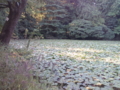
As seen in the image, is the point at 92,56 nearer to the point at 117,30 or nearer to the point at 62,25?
the point at 62,25

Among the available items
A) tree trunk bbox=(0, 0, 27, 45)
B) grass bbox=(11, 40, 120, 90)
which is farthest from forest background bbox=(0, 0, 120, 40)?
tree trunk bbox=(0, 0, 27, 45)

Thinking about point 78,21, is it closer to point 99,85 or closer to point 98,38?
point 98,38

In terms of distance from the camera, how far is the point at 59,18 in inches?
759

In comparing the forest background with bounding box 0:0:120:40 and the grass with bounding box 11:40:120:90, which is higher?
the forest background with bounding box 0:0:120:40

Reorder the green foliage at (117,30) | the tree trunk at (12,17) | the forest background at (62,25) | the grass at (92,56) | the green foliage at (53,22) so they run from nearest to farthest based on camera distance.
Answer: the grass at (92,56)
the tree trunk at (12,17)
the forest background at (62,25)
the green foliage at (53,22)
the green foliage at (117,30)

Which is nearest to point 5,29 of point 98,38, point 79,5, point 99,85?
point 79,5

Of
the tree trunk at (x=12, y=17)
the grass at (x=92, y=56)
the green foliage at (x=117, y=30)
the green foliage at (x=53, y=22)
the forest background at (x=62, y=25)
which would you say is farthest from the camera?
the green foliage at (x=117, y=30)

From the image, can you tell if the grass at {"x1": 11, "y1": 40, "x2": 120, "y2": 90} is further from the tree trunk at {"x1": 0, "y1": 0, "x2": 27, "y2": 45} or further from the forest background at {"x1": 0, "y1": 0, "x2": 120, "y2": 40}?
the forest background at {"x1": 0, "y1": 0, "x2": 120, "y2": 40}

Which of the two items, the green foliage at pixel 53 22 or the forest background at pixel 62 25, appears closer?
the forest background at pixel 62 25

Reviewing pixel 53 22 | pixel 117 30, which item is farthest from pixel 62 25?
pixel 117 30

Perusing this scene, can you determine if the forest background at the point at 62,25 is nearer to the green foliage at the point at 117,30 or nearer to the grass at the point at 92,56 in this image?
the green foliage at the point at 117,30

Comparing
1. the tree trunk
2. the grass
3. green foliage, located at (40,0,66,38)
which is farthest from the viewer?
green foliage, located at (40,0,66,38)

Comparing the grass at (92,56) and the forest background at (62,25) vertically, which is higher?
the forest background at (62,25)

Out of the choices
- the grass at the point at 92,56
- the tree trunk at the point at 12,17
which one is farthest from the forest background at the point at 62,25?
the tree trunk at the point at 12,17
